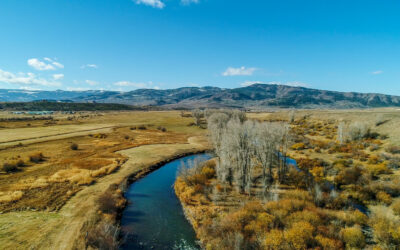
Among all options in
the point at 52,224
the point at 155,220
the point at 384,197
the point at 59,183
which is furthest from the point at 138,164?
the point at 384,197

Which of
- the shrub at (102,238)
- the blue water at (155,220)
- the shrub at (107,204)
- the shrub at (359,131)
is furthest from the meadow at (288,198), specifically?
the shrub at (359,131)

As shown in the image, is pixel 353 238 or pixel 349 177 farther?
pixel 349 177

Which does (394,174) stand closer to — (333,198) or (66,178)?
(333,198)

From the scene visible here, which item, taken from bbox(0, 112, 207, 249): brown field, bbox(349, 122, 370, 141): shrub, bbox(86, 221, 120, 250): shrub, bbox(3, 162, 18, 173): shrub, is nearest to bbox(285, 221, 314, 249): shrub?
bbox(86, 221, 120, 250): shrub

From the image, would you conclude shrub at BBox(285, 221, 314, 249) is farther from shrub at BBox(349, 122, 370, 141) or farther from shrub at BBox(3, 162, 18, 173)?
shrub at BBox(349, 122, 370, 141)

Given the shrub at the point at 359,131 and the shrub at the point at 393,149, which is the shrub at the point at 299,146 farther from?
the shrub at the point at 393,149

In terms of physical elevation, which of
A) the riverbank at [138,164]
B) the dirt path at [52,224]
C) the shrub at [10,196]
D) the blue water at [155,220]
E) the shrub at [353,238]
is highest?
the shrub at [353,238]

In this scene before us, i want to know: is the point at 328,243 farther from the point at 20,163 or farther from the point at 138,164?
the point at 20,163
